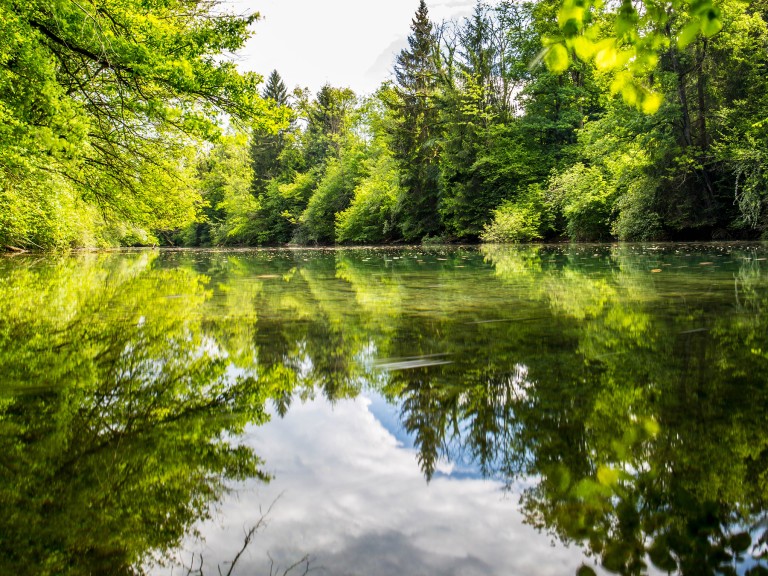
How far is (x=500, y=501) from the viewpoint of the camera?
5.80 feet

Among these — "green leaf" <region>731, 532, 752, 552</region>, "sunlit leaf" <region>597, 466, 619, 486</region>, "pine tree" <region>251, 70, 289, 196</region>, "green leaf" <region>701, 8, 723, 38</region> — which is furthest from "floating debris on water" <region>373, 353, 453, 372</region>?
"pine tree" <region>251, 70, 289, 196</region>

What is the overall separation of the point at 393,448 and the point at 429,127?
33.2 meters

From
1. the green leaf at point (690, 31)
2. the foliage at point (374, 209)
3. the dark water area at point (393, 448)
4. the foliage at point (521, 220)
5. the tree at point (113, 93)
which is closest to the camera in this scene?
the dark water area at point (393, 448)

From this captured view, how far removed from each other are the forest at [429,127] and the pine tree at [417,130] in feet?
0.44

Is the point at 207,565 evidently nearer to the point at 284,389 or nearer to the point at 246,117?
the point at 284,389

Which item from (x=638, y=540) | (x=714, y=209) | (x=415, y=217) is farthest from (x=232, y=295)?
(x=415, y=217)

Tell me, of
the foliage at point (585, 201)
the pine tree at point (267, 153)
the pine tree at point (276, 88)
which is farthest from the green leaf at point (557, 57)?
the pine tree at point (276, 88)

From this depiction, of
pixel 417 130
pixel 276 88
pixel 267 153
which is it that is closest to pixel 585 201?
pixel 417 130

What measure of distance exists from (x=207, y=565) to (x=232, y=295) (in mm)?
6552

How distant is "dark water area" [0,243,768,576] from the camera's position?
1.48 meters

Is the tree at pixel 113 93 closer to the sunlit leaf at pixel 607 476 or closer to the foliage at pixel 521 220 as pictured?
the sunlit leaf at pixel 607 476

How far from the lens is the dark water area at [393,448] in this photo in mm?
1479

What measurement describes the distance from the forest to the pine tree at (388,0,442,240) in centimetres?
13

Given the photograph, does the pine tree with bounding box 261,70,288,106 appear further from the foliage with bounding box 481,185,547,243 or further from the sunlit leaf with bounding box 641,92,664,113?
the sunlit leaf with bounding box 641,92,664,113
